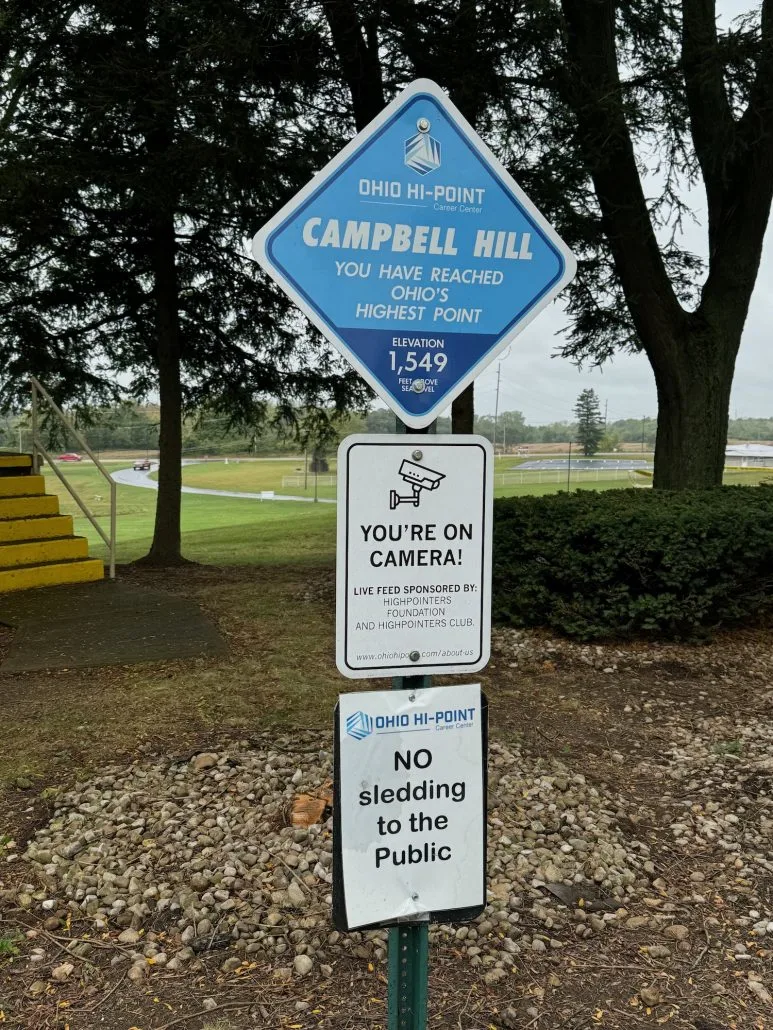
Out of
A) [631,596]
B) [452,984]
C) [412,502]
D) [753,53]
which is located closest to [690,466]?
[631,596]

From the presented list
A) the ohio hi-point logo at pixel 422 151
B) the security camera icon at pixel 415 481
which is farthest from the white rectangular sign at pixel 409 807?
the ohio hi-point logo at pixel 422 151

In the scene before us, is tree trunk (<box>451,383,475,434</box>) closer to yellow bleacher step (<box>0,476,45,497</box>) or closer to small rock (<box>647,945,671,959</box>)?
yellow bleacher step (<box>0,476,45,497</box>)

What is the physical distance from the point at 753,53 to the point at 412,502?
6.22 meters

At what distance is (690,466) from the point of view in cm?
820

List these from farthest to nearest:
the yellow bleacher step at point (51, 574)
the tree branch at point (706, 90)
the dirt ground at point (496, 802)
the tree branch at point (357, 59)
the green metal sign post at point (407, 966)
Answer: the yellow bleacher step at point (51, 574), the tree branch at point (357, 59), the tree branch at point (706, 90), the dirt ground at point (496, 802), the green metal sign post at point (407, 966)

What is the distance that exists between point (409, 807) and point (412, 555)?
0.55 metres

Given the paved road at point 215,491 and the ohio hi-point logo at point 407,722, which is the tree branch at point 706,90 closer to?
the ohio hi-point logo at point 407,722

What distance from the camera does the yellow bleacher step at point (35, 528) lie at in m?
8.18

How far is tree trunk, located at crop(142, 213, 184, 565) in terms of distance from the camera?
33.7 feet

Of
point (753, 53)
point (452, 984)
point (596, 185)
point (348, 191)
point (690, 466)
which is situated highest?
point (753, 53)

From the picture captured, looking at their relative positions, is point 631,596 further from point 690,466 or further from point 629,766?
point 690,466

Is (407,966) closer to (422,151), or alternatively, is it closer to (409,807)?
(409,807)

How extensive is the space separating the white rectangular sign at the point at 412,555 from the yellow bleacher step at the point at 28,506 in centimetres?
761

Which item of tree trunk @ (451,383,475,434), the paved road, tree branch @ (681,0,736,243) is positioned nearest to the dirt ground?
tree trunk @ (451,383,475,434)
